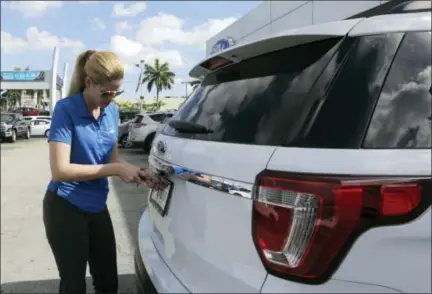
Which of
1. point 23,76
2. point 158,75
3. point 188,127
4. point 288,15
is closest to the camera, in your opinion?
point 188,127

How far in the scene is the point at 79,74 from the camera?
8.72 feet

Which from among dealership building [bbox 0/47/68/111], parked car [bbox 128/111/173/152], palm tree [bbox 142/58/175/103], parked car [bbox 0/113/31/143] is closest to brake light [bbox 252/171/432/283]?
parked car [bbox 128/111/173/152]

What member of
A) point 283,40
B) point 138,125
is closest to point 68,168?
point 283,40

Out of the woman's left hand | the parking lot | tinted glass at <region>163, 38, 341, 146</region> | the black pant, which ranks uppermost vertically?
tinted glass at <region>163, 38, 341, 146</region>

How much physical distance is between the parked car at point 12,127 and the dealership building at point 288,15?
13690mm

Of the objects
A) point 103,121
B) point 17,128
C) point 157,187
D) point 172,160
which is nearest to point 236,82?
point 172,160

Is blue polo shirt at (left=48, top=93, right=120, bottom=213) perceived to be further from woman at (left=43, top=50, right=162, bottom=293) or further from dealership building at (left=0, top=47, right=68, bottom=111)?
dealership building at (left=0, top=47, right=68, bottom=111)

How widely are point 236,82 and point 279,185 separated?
2.35 ft

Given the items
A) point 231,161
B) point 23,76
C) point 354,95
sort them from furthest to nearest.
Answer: point 23,76 < point 231,161 < point 354,95

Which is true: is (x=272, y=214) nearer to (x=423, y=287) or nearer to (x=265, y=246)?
(x=265, y=246)

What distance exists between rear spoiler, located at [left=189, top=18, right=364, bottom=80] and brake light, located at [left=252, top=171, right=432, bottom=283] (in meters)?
0.56

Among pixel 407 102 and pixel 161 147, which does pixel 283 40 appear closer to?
pixel 407 102

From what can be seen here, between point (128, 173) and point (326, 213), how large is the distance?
1.26 m

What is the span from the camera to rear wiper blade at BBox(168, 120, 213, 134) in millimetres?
2002
